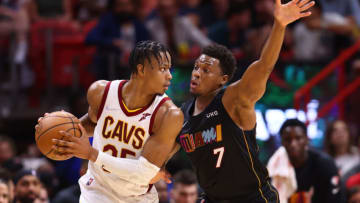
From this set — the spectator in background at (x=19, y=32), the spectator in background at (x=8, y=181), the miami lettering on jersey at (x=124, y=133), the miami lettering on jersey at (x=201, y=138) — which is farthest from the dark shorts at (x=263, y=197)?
the spectator in background at (x=19, y=32)

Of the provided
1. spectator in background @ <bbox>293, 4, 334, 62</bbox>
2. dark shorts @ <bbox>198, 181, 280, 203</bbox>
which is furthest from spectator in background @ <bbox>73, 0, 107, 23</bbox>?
dark shorts @ <bbox>198, 181, 280, 203</bbox>

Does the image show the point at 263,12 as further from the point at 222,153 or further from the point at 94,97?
the point at 94,97

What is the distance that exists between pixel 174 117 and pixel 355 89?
228 inches

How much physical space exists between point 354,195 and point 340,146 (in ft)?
3.86

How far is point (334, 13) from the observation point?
1125 cm

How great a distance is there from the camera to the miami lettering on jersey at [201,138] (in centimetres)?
571

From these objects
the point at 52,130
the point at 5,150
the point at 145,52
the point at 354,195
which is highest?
the point at 145,52

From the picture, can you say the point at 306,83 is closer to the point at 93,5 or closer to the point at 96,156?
the point at 93,5

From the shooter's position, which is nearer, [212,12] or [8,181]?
[8,181]

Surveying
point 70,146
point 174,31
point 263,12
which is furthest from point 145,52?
point 263,12

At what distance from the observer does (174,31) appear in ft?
36.6

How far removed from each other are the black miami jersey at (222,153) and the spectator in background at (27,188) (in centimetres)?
274

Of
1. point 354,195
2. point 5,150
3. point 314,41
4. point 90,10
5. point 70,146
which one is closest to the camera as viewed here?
point 70,146

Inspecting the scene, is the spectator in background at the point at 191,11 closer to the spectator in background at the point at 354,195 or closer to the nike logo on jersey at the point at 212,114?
the spectator in background at the point at 354,195
